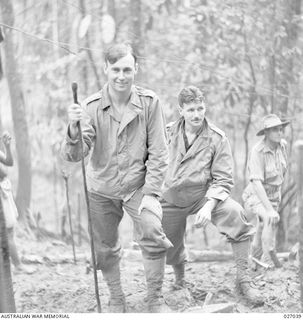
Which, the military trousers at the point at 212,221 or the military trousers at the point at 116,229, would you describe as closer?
the military trousers at the point at 116,229

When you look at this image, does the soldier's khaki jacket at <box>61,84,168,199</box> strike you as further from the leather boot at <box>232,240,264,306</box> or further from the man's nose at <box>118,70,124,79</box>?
the leather boot at <box>232,240,264,306</box>

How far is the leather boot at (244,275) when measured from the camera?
4297 mm

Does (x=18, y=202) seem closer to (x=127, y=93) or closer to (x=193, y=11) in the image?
(x=193, y=11)

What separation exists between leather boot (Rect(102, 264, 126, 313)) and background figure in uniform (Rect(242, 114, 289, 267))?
1493mm

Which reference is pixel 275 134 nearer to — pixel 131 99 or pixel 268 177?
pixel 268 177

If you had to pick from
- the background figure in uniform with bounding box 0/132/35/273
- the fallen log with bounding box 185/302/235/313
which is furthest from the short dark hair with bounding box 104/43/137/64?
the fallen log with bounding box 185/302/235/313

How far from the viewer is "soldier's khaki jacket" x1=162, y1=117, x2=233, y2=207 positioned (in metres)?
4.27

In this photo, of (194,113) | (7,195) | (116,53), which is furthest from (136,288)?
(116,53)

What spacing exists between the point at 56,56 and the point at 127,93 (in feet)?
17.2

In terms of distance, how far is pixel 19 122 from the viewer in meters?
7.39

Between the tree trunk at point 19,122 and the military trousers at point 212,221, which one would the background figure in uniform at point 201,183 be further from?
the tree trunk at point 19,122

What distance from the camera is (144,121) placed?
3.90 m

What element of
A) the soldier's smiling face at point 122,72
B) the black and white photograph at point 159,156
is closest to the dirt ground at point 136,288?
the black and white photograph at point 159,156

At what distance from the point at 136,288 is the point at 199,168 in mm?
1178
